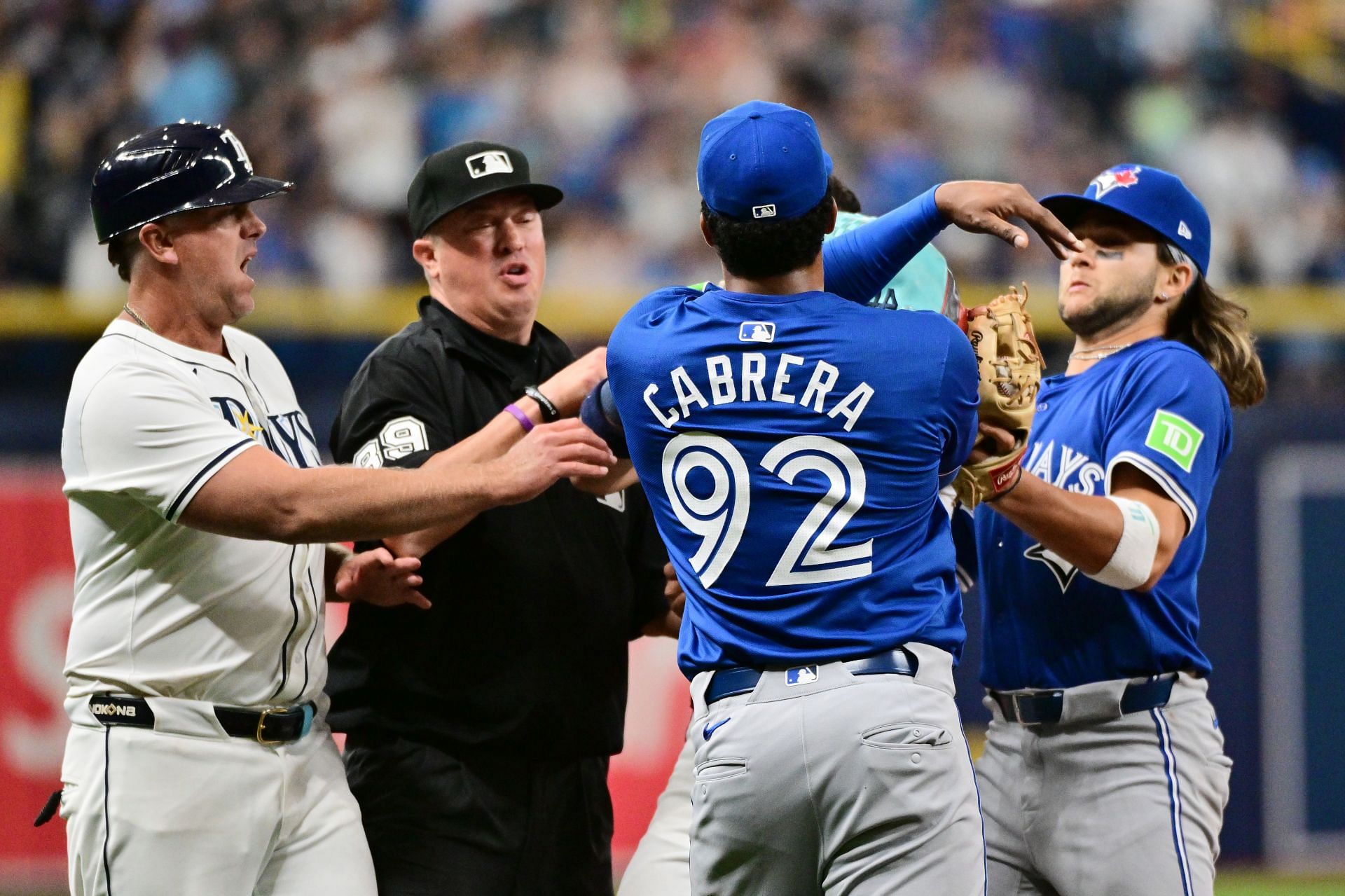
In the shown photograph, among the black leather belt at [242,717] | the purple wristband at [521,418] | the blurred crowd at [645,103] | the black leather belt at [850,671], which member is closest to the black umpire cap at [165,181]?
the purple wristband at [521,418]

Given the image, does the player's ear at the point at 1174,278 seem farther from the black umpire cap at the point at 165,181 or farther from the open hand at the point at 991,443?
the black umpire cap at the point at 165,181

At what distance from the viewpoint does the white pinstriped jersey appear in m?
3.50

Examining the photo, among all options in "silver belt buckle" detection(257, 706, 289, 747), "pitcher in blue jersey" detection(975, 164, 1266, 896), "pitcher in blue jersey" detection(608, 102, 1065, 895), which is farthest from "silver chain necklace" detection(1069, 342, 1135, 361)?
"silver belt buckle" detection(257, 706, 289, 747)

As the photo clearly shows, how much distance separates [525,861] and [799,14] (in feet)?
27.0

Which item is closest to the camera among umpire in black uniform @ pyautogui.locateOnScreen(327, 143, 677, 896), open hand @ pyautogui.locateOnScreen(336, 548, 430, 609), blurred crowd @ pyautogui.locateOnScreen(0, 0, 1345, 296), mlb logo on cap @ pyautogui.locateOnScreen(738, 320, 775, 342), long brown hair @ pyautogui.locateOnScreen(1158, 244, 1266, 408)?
mlb logo on cap @ pyautogui.locateOnScreen(738, 320, 775, 342)

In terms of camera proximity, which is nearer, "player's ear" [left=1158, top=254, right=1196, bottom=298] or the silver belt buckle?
the silver belt buckle

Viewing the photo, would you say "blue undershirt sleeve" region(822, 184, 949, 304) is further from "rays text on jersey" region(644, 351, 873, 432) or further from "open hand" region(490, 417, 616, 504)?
"open hand" region(490, 417, 616, 504)

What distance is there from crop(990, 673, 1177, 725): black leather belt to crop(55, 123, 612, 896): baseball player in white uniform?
1343mm

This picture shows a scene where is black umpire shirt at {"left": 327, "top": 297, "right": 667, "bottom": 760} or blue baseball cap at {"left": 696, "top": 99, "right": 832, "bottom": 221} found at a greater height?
blue baseball cap at {"left": 696, "top": 99, "right": 832, "bottom": 221}

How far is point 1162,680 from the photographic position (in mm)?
3992

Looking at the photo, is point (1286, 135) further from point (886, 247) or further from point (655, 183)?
point (886, 247)

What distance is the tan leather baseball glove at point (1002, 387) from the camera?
11.0ft

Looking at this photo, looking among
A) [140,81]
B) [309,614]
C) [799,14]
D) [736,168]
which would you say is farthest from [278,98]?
Result: [736,168]

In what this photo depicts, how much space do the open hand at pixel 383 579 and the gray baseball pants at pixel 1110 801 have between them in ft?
5.31
